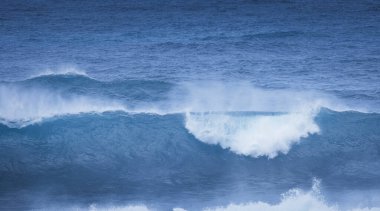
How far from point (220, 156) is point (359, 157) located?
140 inches

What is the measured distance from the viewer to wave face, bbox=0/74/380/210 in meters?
11.8

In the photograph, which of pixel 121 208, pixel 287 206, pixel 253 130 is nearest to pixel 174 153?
pixel 253 130

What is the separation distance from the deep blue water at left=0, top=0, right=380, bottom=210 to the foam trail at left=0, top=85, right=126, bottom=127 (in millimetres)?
53

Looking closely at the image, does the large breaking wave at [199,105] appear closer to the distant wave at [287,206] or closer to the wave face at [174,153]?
Answer: the wave face at [174,153]

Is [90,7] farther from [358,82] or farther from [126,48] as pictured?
[358,82]

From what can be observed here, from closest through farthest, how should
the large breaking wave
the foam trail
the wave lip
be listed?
1. the wave lip
2. the large breaking wave
3. the foam trail

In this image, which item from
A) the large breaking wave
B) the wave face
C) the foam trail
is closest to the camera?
the wave face

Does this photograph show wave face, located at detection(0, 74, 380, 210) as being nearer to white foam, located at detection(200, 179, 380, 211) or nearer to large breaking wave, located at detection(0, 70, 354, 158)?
large breaking wave, located at detection(0, 70, 354, 158)

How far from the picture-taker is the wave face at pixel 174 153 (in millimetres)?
11844

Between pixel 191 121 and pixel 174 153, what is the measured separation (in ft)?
4.17

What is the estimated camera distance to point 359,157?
43.3 feet

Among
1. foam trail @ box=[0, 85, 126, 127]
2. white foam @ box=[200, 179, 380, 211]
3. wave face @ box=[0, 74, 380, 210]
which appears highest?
foam trail @ box=[0, 85, 126, 127]

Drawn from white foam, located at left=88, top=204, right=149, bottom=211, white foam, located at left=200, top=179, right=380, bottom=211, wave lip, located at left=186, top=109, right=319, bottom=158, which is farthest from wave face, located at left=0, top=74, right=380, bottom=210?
white foam, located at left=88, top=204, right=149, bottom=211

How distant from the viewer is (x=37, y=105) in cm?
1558
